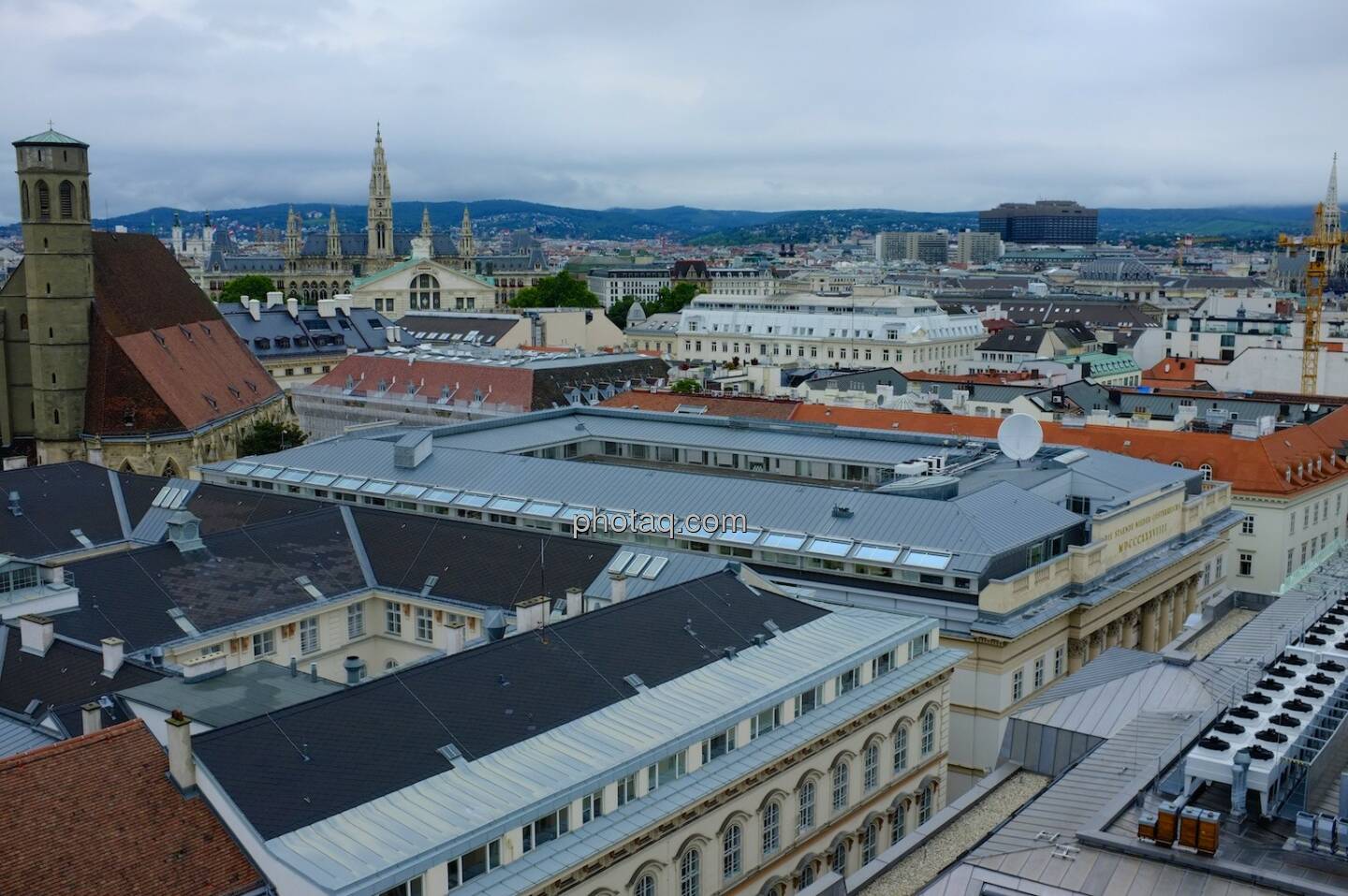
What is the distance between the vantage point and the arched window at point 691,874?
33250 millimetres

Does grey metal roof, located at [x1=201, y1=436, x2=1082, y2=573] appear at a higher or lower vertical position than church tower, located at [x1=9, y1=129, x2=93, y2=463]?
lower

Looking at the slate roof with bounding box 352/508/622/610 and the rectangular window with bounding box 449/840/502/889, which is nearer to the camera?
the rectangular window with bounding box 449/840/502/889

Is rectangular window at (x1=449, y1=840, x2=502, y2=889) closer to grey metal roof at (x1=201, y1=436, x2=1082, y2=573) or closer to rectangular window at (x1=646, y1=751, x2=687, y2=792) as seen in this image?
rectangular window at (x1=646, y1=751, x2=687, y2=792)

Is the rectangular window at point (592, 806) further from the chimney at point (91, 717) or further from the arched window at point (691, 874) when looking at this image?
the chimney at point (91, 717)

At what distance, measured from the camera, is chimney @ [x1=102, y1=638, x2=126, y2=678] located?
1515 inches

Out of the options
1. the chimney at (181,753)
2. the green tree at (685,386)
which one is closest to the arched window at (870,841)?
the chimney at (181,753)

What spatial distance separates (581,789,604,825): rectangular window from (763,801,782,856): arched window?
6231 millimetres

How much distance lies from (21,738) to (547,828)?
15.3 m

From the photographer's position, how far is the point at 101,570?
153ft

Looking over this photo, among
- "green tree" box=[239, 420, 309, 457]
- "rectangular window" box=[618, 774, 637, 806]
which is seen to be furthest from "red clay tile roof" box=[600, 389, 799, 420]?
"rectangular window" box=[618, 774, 637, 806]

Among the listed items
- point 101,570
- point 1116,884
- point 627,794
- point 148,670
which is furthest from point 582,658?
point 101,570

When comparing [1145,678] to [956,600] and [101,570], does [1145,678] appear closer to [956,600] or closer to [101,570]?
[956,600]

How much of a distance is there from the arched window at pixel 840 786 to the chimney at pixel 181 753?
18.1 meters

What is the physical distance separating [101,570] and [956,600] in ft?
102
